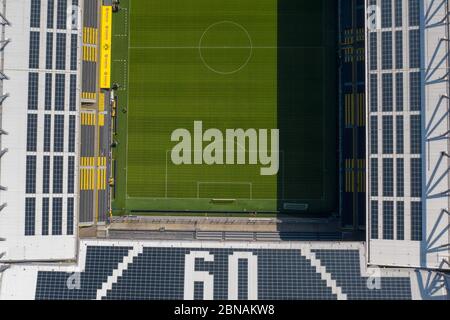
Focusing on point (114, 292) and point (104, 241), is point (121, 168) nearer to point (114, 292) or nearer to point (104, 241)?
point (104, 241)

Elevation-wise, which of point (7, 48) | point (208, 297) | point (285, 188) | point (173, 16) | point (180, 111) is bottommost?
point (208, 297)

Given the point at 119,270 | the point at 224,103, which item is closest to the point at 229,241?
the point at 119,270

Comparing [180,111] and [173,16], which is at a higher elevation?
[173,16]

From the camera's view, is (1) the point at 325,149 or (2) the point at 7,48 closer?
(2) the point at 7,48

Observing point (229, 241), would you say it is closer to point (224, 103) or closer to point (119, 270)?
point (119, 270)

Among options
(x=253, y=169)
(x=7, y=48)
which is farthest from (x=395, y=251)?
(x=7, y=48)

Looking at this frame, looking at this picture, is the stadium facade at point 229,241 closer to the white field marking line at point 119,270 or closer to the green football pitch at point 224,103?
the white field marking line at point 119,270
